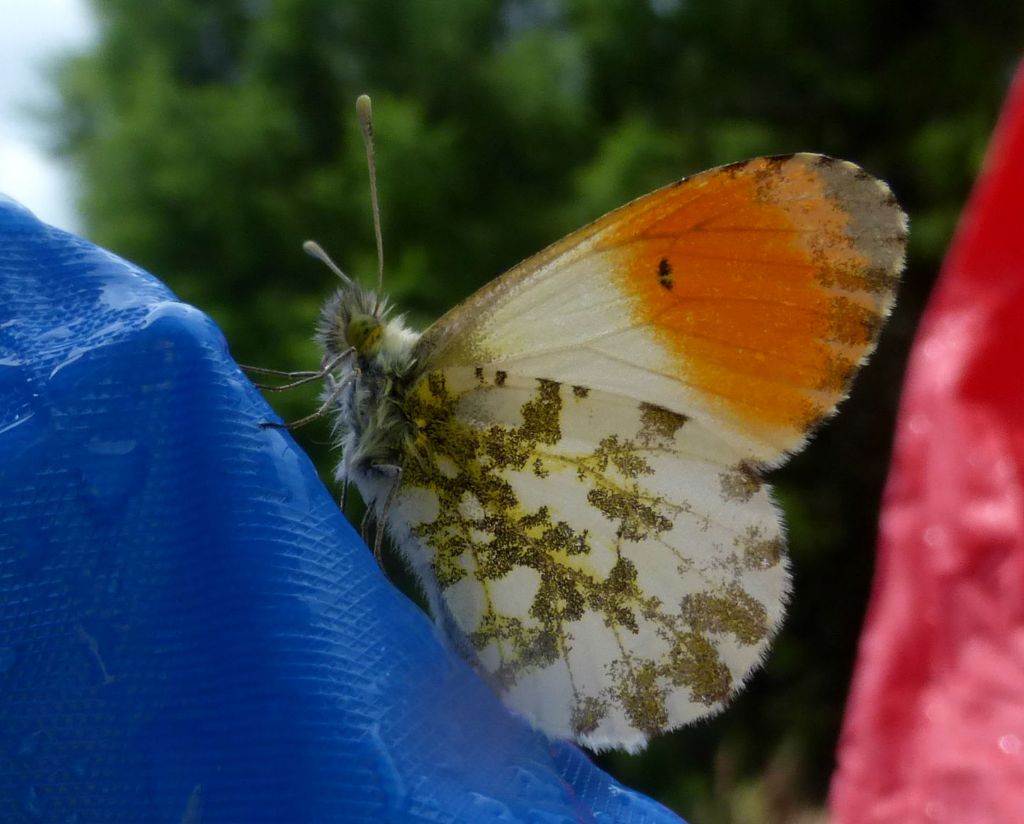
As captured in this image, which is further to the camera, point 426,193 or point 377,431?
point 426,193

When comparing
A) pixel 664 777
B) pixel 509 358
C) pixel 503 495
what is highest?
pixel 509 358

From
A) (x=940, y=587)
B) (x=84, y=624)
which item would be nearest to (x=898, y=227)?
(x=84, y=624)

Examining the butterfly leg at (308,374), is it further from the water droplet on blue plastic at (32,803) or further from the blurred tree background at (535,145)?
the blurred tree background at (535,145)

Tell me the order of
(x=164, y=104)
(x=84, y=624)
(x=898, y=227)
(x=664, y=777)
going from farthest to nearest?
(x=664, y=777) → (x=164, y=104) → (x=898, y=227) → (x=84, y=624)

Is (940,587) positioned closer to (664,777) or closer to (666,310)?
(666,310)

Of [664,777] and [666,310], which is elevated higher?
[666,310]

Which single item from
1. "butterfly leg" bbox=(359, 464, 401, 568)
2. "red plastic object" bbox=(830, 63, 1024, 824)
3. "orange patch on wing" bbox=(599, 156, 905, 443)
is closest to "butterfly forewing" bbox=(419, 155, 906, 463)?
A: "orange patch on wing" bbox=(599, 156, 905, 443)
